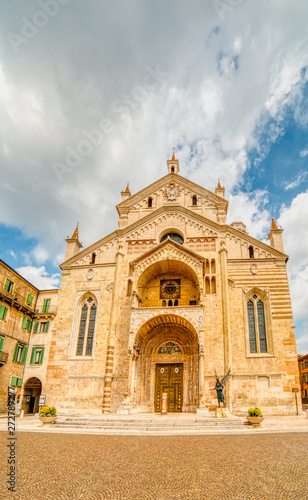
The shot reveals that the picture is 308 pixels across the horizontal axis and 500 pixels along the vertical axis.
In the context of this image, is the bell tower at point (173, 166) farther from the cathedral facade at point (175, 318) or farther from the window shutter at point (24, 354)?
the window shutter at point (24, 354)

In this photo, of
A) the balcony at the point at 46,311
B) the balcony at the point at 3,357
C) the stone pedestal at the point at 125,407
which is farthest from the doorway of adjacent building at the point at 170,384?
the balcony at the point at 3,357

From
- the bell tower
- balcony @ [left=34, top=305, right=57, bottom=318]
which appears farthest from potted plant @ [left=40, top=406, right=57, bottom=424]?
the bell tower

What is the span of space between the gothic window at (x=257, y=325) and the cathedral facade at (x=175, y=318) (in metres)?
0.07

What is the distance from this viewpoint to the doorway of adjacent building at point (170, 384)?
22.8 metres

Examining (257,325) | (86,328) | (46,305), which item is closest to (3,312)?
(46,305)

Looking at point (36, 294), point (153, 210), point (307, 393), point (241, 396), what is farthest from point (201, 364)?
point (307, 393)

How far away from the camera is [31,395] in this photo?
98.1ft

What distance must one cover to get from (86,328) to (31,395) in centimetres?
1091

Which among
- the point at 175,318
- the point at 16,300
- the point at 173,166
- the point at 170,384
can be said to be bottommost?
the point at 170,384

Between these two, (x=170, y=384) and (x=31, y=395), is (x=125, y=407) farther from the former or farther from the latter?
(x=31, y=395)

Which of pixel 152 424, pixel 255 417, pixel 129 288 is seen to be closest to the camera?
pixel 255 417

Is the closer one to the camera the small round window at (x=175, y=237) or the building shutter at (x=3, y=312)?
the building shutter at (x=3, y=312)

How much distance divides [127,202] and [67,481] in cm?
2455

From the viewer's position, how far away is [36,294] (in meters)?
31.0
